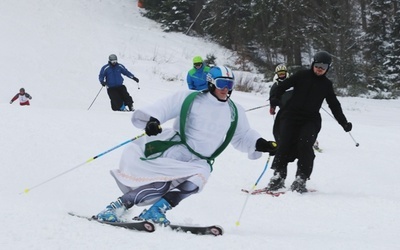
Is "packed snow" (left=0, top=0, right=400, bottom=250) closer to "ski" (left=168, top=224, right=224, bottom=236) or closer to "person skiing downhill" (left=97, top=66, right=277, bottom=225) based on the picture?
"ski" (left=168, top=224, right=224, bottom=236)

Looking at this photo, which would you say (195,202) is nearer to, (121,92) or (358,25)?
(121,92)

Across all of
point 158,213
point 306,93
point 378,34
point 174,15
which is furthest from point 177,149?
point 174,15

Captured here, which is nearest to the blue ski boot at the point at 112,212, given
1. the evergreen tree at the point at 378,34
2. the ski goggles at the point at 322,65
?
the ski goggles at the point at 322,65

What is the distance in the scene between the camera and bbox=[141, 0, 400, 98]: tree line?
2695 cm

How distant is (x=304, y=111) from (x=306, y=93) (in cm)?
22

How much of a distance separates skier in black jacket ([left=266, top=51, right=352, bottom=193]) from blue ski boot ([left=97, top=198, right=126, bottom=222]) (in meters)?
2.84

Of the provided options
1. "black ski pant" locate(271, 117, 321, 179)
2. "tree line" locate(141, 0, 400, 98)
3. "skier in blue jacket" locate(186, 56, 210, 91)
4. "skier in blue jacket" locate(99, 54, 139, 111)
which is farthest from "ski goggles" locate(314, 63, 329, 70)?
"tree line" locate(141, 0, 400, 98)

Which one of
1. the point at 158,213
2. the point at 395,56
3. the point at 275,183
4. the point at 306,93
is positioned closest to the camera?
the point at 158,213

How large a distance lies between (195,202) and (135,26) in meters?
29.5

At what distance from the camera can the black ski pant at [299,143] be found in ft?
22.5

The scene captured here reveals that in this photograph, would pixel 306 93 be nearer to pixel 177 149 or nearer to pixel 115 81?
pixel 177 149

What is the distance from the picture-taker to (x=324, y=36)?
2833 cm

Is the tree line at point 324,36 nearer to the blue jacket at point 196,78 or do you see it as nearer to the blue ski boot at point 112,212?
the blue jacket at point 196,78

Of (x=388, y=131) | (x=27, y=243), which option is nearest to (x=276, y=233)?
(x=27, y=243)
